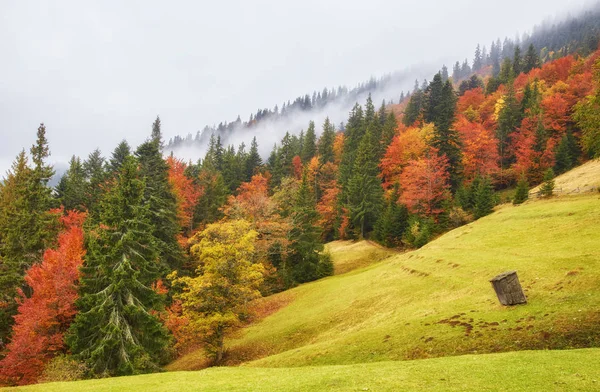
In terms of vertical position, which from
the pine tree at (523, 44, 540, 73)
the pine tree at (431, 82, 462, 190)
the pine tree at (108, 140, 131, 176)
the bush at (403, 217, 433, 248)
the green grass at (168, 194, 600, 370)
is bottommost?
the green grass at (168, 194, 600, 370)

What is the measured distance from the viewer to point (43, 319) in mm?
31812

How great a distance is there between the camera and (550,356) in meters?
13.9

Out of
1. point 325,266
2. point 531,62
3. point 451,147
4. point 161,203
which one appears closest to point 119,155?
point 161,203

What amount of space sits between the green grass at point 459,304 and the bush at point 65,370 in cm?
1078

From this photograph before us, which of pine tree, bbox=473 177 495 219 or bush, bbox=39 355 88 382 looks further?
→ pine tree, bbox=473 177 495 219

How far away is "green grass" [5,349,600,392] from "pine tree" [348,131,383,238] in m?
60.8

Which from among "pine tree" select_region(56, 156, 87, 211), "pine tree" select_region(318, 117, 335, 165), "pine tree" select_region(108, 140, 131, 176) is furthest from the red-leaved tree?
"pine tree" select_region(56, 156, 87, 211)

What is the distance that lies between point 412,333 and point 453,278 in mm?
11453

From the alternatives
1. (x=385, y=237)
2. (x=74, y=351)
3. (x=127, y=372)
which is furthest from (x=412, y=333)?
(x=385, y=237)

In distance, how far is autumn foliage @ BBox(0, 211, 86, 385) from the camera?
102ft

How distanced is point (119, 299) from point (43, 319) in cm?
805

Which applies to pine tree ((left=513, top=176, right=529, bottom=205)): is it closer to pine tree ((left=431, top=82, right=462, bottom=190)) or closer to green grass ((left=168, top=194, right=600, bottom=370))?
green grass ((left=168, top=194, right=600, bottom=370))

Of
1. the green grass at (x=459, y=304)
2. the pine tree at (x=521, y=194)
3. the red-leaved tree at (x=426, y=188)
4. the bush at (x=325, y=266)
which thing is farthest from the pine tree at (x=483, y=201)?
the bush at (x=325, y=266)

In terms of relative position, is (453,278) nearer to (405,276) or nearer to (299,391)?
(405,276)
